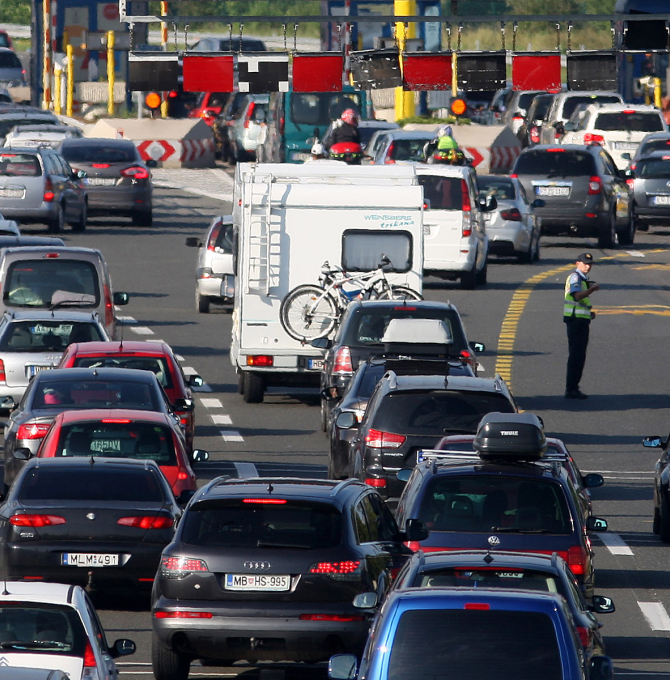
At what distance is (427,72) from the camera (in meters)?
41.8

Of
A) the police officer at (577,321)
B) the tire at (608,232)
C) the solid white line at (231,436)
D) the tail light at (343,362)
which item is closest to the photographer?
the tail light at (343,362)

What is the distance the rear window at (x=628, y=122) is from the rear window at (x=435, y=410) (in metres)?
32.1

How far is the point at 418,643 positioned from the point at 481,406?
842 centimetres

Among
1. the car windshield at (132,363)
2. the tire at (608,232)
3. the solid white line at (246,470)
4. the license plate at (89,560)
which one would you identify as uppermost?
the car windshield at (132,363)

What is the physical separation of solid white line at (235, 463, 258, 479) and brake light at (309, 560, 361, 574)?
8299 mm

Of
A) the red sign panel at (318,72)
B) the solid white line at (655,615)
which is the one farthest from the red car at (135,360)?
the red sign panel at (318,72)

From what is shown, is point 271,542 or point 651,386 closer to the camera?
point 271,542

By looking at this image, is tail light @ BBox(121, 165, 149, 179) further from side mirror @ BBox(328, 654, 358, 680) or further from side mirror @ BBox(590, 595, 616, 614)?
side mirror @ BBox(328, 654, 358, 680)

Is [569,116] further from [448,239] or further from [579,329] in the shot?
[579,329]

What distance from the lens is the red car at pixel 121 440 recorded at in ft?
55.6

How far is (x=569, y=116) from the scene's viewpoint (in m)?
52.9

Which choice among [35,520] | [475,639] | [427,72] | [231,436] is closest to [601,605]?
[475,639]

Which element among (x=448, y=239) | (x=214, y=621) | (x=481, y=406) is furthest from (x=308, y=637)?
(x=448, y=239)

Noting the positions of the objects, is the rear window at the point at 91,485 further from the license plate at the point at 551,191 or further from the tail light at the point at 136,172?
the tail light at the point at 136,172
